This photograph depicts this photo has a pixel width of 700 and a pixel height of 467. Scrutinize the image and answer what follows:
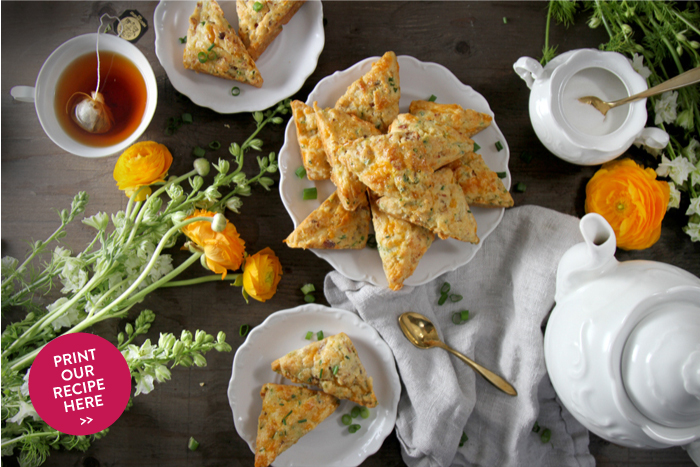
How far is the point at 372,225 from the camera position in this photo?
2.30m

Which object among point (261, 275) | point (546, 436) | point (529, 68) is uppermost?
point (529, 68)

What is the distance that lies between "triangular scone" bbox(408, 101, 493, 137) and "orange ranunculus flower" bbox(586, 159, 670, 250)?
0.76 metres

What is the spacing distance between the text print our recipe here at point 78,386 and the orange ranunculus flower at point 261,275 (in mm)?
802

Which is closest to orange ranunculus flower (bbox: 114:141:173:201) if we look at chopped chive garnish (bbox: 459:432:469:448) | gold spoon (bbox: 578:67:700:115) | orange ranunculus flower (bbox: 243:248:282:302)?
orange ranunculus flower (bbox: 243:248:282:302)

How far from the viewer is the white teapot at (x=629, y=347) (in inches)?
60.9

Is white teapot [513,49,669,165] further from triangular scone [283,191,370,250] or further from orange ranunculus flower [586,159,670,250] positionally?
triangular scone [283,191,370,250]

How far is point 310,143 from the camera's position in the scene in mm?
2170

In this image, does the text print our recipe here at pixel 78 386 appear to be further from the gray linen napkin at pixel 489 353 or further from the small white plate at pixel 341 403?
the gray linen napkin at pixel 489 353

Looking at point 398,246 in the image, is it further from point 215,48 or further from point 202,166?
point 215,48

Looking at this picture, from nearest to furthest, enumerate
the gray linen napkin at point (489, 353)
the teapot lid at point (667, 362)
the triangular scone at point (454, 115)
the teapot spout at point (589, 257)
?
the teapot lid at point (667, 362)
the teapot spout at point (589, 257)
the triangular scone at point (454, 115)
the gray linen napkin at point (489, 353)

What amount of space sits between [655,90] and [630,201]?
0.57 metres

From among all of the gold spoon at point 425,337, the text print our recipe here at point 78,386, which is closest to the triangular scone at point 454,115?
the gold spoon at point 425,337

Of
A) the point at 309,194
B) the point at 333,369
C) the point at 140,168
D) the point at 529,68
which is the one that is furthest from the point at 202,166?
the point at 529,68

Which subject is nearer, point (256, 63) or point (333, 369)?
point (333, 369)
